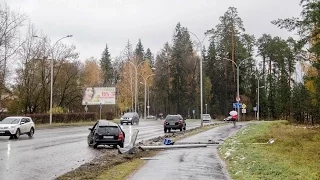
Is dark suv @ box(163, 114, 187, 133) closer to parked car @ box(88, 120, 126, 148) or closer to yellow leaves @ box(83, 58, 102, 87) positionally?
parked car @ box(88, 120, 126, 148)

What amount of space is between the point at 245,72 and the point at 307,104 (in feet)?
75.3

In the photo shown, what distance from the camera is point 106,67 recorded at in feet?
431

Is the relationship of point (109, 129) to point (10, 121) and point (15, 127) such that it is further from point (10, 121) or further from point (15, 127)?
point (10, 121)

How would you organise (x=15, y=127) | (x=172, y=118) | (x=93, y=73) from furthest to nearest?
1. (x=93, y=73)
2. (x=172, y=118)
3. (x=15, y=127)

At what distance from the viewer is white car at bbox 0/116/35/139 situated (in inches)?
1173

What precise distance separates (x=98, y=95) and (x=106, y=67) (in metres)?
59.2

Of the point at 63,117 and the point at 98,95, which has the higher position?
the point at 98,95

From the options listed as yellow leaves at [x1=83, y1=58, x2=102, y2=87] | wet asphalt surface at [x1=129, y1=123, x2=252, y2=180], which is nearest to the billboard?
yellow leaves at [x1=83, y1=58, x2=102, y2=87]

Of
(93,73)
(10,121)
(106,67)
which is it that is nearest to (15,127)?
(10,121)

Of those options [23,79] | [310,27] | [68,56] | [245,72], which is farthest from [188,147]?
[245,72]

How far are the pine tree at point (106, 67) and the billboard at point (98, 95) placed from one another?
153ft

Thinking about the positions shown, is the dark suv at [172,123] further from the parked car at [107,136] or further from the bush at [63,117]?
the bush at [63,117]

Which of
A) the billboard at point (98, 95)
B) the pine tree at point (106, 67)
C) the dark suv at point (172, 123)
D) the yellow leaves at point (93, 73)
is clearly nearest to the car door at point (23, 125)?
the dark suv at point (172, 123)

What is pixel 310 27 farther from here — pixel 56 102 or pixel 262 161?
pixel 56 102
